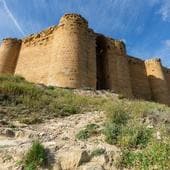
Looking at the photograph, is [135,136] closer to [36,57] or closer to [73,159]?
[73,159]

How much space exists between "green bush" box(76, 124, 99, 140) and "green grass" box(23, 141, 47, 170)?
3.54 ft

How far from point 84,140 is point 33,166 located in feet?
4.27

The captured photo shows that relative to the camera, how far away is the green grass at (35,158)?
16.4ft

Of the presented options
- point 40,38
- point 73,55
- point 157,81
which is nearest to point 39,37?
point 40,38

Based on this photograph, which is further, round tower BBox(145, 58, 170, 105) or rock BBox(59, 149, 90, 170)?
round tower BBox(145, 58, 170, 105)

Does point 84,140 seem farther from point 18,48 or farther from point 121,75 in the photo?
point 18,48

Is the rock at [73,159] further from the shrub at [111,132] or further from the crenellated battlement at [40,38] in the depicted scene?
the crenellated battlement at [40,38]

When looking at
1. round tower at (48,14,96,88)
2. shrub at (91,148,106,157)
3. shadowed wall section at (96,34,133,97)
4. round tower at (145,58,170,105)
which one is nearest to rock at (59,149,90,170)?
shrub at (91,148,106,157)

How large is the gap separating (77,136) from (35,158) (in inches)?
50.0

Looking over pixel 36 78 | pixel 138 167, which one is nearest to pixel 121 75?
pixel 36 78

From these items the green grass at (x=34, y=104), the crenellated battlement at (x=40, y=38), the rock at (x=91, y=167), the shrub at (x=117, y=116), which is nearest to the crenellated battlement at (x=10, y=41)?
the crenellated battlement at (x=40, y=38)

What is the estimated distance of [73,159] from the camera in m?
5.08

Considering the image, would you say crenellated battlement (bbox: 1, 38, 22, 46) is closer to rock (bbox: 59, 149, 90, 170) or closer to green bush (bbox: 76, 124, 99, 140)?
green bush (bbox: 76, 124, 99, 140)

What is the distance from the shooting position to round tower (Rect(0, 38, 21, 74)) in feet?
63.4
